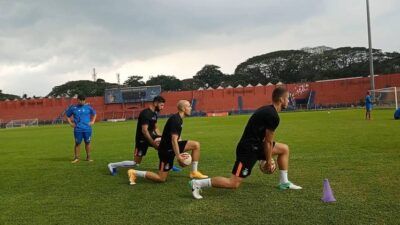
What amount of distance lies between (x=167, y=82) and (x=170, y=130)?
119620 millimetres

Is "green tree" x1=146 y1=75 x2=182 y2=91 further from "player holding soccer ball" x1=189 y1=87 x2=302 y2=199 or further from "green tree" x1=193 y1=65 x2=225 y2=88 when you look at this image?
"player holding soccer ball" x1=189 y1=87 x2=302 y2=199

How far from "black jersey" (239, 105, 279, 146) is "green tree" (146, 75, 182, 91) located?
118 meters

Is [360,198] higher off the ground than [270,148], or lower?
lower

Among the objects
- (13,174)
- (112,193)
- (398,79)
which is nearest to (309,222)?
(112,193)

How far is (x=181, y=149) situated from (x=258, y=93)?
7450 cm

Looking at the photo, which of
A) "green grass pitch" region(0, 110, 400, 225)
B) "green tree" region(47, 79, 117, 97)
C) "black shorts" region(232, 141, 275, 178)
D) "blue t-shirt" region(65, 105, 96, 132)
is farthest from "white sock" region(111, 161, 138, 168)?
"green tree" region(47, 79, 117, 97)

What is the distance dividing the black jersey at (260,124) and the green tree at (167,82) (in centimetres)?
11843

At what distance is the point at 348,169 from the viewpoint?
8.81 m

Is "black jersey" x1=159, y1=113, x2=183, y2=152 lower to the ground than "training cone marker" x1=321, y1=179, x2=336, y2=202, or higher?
higher

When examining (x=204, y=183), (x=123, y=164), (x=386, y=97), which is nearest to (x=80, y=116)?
(x=123, y=164)

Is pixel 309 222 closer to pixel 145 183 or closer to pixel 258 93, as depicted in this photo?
pixel 145 183

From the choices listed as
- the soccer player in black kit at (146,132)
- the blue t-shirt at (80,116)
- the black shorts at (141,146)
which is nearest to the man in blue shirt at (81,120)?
the blue t-shirt at (80,116)

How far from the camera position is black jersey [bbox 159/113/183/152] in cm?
786

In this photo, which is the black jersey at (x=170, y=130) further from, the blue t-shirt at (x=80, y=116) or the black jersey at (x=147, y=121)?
the blue t-shirt at (x=80, y=116)
